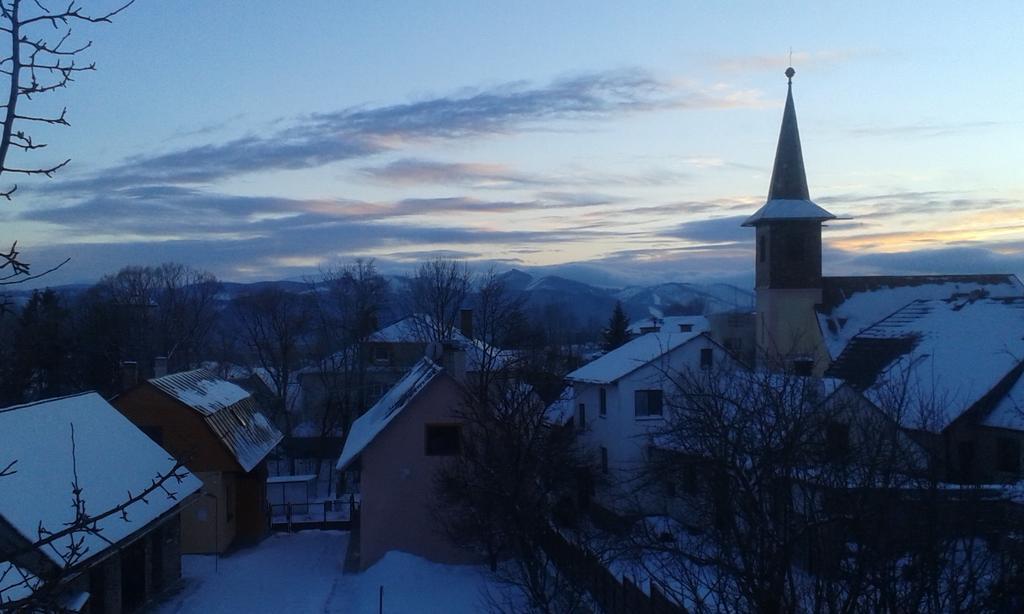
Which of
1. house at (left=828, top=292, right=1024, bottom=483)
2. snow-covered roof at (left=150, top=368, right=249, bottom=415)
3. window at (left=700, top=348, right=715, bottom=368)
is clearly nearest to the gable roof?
snow-covered roof at (left=150, top=368, right=249, bottom=415)

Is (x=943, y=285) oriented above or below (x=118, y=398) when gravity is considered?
above

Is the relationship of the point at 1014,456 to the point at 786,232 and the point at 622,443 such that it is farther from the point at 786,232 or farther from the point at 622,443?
the point at 786,232

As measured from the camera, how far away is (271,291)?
75.3 metres

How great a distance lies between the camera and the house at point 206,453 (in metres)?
26.8

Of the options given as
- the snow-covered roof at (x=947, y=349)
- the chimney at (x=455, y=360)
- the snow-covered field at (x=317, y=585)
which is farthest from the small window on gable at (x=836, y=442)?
the snow-covered roof at (x=947, y=349)

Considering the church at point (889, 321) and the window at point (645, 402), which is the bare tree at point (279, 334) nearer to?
the window at point (645, 402)

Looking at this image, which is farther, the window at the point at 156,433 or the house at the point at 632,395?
the house at the point at 632,395

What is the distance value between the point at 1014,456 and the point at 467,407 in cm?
1661

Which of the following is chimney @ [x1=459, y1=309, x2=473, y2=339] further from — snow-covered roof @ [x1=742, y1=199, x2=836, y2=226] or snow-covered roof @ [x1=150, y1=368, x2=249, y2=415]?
snow-covered roof @ [x1=742, y1=199, x2=836, y2=226]

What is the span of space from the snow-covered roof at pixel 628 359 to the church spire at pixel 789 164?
44.7 feet

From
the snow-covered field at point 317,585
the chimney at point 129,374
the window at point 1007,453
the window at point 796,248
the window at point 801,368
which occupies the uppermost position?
the window at point 796,248

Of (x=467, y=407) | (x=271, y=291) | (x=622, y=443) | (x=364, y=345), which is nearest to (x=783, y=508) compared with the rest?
(x=467, y=407)

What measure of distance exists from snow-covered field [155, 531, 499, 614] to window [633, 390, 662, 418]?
34.2 feet

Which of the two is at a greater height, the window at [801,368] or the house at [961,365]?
the window at [801,368]
